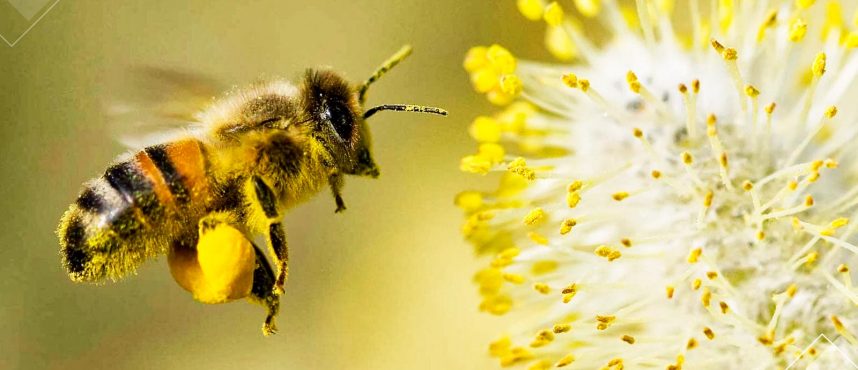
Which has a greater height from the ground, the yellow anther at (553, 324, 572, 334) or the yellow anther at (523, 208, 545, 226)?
the yellow anther at (523, 208, 545, 226)

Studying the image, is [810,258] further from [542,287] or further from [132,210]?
[132,210]

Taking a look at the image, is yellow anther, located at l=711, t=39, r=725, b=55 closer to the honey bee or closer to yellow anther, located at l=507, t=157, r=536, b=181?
yellow anther, located at l=507, t=157, r=536, b=181

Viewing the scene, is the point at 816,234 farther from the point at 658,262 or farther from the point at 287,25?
the point at 287,25

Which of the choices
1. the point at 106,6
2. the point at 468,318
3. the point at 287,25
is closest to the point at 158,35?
the point at 106,6
